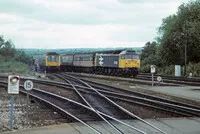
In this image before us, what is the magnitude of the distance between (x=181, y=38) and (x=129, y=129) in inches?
1723

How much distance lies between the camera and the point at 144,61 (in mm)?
66750

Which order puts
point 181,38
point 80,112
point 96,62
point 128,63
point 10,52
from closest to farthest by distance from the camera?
point 80,112
point 128,63
point 96,62
point 181,38
point 10,52

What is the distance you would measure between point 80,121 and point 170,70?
40.7 metres

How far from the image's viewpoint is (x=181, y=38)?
54906 mm

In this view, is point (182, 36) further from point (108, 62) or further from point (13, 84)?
point (13, 84)

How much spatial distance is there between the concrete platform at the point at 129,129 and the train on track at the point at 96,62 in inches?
1232

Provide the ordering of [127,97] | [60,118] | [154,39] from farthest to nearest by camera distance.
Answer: [154,39]
[127,97]
[60,118]

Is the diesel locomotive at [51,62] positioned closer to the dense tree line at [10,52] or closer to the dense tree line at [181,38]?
the dense tree line at [181,38]

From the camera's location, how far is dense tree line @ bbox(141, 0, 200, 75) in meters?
53.7

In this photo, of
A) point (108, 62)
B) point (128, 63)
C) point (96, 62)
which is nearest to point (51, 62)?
point (96, 62)

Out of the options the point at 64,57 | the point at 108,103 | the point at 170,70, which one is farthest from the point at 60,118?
the point at 64,57

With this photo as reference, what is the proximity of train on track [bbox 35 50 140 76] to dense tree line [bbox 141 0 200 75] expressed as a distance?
9.94 m

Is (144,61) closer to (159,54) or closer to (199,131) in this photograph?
(159,54)

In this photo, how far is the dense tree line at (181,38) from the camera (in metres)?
53.7
